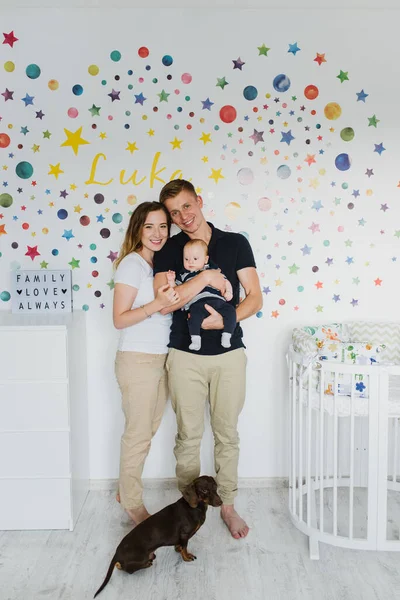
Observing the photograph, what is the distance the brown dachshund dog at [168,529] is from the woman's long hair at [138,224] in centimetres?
100

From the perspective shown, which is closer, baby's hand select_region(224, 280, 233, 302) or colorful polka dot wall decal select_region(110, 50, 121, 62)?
baby's hand select_region(224, 280, 233, 302)

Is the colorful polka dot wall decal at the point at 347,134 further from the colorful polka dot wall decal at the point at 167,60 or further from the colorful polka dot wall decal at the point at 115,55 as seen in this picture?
the colorful polka dot wall decal at the point at 115,55

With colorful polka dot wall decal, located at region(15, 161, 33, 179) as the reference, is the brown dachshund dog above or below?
below

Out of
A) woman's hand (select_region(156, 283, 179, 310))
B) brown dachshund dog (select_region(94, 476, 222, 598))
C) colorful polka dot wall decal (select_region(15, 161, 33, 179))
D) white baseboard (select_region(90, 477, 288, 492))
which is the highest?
colorful polka dot wall decal (select_region(15, 161, 33, 179))

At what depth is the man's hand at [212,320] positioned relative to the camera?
2.25 metres

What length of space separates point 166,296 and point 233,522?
997mm

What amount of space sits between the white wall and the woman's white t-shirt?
0.41m

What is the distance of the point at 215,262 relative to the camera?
2.38 meters

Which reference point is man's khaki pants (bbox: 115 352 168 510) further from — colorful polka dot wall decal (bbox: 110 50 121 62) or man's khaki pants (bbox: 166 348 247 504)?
colorful polka dot wall decal (bbox: 110 50 121 62)

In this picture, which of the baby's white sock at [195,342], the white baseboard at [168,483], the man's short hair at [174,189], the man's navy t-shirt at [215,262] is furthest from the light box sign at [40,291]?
the white baseboard at [168,483]

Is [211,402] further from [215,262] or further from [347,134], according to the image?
[347,134]

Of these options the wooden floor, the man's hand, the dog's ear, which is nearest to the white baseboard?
the wooden floor

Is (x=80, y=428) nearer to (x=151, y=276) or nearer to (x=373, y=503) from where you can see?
(x=151, y=276)

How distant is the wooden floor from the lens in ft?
6.44
